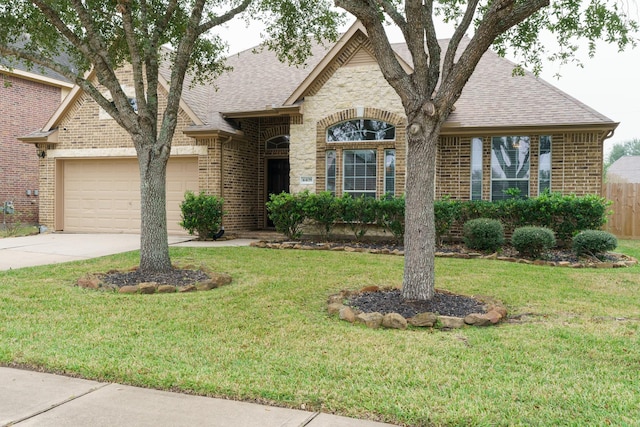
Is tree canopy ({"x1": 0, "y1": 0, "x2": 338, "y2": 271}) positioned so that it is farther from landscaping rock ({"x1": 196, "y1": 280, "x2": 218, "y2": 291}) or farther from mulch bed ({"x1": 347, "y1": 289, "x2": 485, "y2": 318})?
mulch bed ({"x1": 347, "y1": 289, "x2": 485, "y2": 318})

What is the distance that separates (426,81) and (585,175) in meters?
8.57

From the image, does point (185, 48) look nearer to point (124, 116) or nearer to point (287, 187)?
point (124, 116)

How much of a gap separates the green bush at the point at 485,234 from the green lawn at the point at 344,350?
3.33 meters

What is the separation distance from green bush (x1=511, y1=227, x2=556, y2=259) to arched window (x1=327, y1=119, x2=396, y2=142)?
Answer: 434 centimetres

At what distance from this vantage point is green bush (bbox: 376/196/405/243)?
12547mm

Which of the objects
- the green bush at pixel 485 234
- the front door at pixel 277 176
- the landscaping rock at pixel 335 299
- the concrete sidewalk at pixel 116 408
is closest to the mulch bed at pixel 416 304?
the landscaping rock at pixel 335 299

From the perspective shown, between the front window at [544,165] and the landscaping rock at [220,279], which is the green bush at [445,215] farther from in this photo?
the landscaping rock at [220,279]

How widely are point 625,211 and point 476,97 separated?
7191 millimetres

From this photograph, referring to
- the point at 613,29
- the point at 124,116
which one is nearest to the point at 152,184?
the point at 124,116

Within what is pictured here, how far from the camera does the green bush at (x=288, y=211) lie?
1332cm

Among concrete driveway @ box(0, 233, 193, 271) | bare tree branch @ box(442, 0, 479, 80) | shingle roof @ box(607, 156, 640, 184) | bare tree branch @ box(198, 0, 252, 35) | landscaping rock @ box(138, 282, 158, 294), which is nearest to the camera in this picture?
bare tree branch @ box(442, 0, 479, 80)

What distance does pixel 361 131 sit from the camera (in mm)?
13883

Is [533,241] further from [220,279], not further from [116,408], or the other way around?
[116,408]

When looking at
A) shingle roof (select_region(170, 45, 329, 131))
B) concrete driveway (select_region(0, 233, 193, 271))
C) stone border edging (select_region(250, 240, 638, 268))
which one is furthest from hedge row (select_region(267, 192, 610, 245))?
shingle roof (select_region(170, 45, 329, 131))
